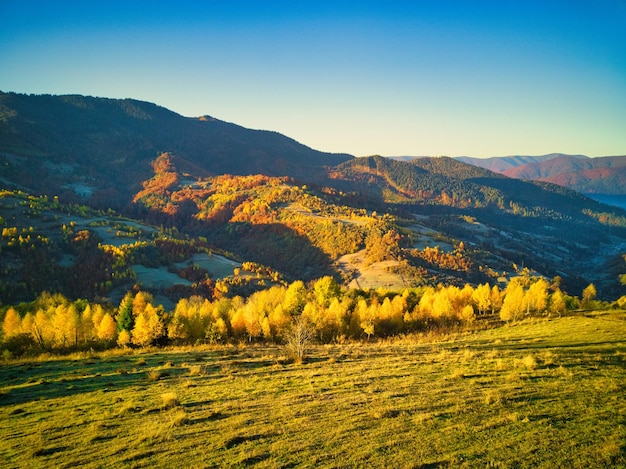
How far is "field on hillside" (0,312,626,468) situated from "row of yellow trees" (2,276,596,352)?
2394 centimetres

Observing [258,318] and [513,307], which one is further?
[258,318]

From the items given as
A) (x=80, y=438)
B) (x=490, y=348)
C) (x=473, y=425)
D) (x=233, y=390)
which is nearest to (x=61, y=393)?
(x=80, y=438)

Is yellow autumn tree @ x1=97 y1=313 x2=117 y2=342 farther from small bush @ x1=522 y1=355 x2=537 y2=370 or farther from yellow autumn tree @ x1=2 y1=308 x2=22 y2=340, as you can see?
small bush @ x1=522 y1=355 x2=537 y2=370

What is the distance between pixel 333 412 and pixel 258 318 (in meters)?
48.5

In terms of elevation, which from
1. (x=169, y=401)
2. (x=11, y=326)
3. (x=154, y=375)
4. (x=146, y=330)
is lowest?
(x=146, y=330)

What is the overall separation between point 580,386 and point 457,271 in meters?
167

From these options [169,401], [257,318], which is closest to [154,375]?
[169,401]

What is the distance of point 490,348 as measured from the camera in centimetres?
3653

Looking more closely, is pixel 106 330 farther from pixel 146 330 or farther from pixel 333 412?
pixel 333 412

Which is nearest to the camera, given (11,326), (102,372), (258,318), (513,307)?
(102,372)

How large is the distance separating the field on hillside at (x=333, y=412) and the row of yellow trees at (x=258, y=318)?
23.9m

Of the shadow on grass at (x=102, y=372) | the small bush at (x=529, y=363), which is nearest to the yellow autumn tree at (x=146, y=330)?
the shadow on grass at (x=102, y=372)

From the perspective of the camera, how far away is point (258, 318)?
217 feet

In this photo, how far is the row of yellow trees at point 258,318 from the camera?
55656 mm
